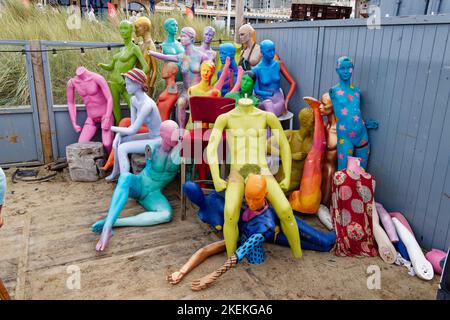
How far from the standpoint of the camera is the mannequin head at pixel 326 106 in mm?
3986

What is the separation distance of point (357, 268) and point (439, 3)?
4.72 m

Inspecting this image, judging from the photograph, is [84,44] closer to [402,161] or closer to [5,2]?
[402,161]

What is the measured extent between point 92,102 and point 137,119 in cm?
126

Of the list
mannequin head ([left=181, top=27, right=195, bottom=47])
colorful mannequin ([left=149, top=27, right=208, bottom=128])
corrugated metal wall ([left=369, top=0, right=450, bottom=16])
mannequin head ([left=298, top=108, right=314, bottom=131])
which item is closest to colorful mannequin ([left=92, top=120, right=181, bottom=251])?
colorful mannequin ([left=149, top=27, right=208, bottom=128])

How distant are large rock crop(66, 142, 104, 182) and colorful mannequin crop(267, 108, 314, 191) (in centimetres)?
239

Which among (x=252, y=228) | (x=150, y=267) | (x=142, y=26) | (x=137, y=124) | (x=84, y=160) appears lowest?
(x=150, y=267)

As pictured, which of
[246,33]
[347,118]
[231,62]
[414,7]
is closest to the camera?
[347,118]

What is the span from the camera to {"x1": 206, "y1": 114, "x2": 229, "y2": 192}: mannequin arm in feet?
10.7

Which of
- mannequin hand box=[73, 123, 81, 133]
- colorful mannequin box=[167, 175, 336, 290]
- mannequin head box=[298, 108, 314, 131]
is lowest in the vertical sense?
colorful mannequin box=[167, 175, 336, 290]

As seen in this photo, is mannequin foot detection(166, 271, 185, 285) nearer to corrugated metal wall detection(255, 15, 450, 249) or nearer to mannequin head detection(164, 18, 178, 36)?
corrugated metal wall detection(255, 15, 450, 249)

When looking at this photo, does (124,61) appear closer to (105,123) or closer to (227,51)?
(105,123)

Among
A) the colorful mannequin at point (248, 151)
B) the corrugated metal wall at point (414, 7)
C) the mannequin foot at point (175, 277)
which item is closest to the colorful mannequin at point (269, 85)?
the colorful mannequin at point (248, 151)

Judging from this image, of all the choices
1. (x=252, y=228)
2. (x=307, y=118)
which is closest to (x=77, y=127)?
(x=307, y=118)

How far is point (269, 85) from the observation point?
4863 millimetres
